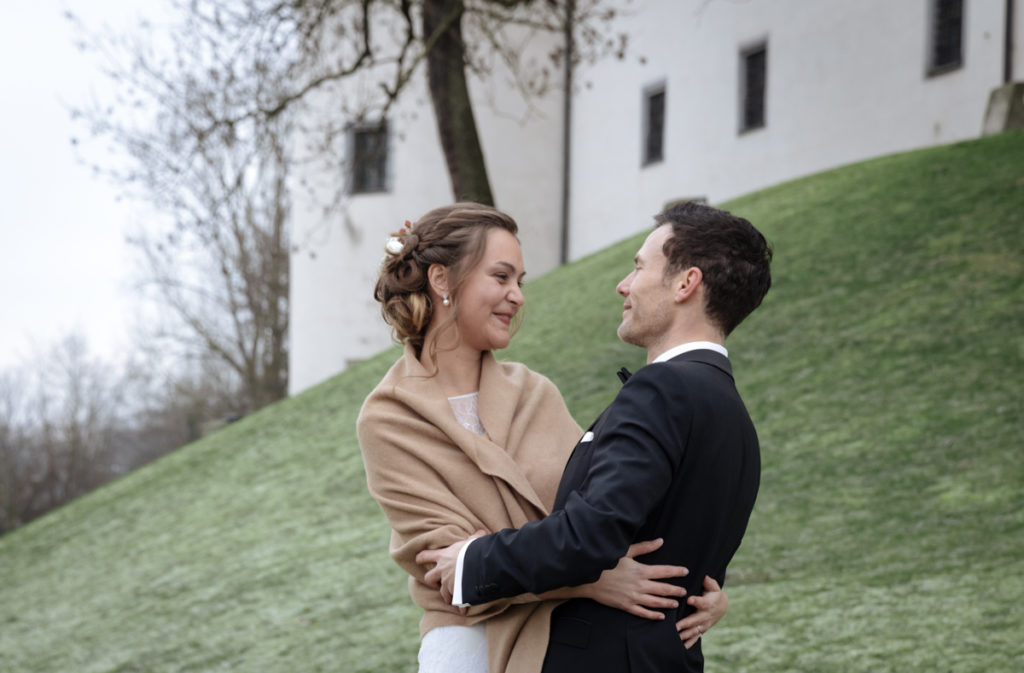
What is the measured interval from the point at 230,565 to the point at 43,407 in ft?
150

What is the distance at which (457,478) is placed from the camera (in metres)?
3.02

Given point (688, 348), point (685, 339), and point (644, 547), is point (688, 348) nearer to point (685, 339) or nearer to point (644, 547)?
point (685, 339)

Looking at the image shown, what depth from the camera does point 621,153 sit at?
2538 cm

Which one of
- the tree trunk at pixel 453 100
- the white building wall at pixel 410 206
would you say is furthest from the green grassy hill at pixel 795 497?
the white building wall at pixel 410 206

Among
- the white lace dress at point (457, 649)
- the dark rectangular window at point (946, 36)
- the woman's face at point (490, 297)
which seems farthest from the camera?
the dark rectangular window at point (946, 36)

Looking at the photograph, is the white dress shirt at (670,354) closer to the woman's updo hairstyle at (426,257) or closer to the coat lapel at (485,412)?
the coat lapel at (485,412)

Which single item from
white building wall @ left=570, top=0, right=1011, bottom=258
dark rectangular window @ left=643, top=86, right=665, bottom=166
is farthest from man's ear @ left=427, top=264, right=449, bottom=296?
dark rectangular window @ left=643, top=86, right=665, bottom=166

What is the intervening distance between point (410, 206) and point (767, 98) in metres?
8.28

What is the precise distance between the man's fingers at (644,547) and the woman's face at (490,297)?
74 centimetres

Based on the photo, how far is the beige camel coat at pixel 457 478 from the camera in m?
2.88

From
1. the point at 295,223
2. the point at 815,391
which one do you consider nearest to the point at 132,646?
the point at 815,391

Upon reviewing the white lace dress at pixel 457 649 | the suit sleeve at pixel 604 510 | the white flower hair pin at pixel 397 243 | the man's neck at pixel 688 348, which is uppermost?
the white flower hair pin at pixel 397 243

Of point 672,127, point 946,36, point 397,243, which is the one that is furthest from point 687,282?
point 672,127

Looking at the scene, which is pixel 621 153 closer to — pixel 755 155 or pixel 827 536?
pixel 755 155
